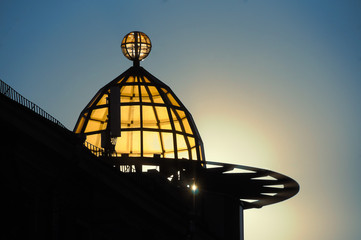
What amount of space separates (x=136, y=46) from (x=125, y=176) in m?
23.6

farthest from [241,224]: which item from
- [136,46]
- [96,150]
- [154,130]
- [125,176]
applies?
[125,176]

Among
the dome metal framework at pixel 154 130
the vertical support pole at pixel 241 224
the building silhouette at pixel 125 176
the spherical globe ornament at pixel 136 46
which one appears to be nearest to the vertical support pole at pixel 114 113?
the building silhouette at pixel 125 176

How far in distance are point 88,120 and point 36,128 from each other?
88.8 ft

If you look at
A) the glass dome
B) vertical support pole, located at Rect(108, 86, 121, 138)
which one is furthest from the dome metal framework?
vertical support pole, located at Rect(108, 86, 121, 138)

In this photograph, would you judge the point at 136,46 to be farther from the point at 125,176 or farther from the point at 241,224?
the point at 125,176

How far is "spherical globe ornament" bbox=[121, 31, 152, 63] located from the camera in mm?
58531

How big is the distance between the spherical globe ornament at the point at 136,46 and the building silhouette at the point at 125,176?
2.5 inches

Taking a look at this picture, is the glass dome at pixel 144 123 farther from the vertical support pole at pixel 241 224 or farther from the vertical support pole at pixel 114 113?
the vertical support pole at pixel 114 113

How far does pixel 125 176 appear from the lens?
36.0 m

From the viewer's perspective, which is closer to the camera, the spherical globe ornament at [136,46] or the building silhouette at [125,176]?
the building silhouette at [125,176]

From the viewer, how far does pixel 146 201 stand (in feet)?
126

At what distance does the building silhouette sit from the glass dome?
0.18 ft

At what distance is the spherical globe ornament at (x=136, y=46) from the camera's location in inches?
2304

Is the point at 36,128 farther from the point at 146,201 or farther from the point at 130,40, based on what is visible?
the point at 130,40
